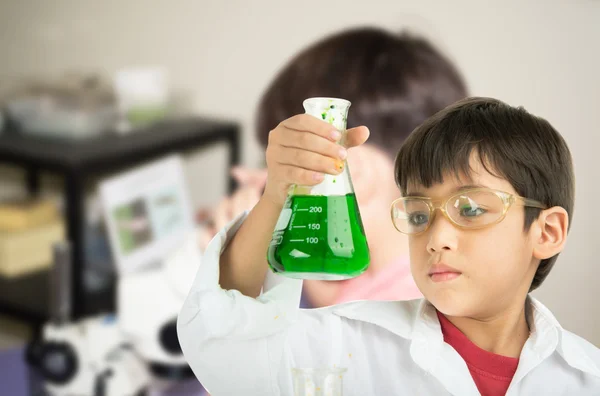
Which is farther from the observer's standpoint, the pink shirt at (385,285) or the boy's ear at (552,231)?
the pink shirt at (385,285)

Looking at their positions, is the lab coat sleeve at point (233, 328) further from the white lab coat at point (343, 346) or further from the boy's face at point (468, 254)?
the boy's face at point (468, 254)

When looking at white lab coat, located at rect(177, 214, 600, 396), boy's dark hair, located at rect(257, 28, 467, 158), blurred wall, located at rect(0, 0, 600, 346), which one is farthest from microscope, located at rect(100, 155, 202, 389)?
white lab coat, located at rect(177, 214, 600, 396)

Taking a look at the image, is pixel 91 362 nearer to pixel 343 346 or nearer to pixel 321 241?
pixel 343 346

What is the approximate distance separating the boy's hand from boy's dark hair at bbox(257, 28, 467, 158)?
0.85 ft

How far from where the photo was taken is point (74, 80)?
7.08 feet

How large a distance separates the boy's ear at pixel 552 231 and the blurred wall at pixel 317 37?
11 centimetres

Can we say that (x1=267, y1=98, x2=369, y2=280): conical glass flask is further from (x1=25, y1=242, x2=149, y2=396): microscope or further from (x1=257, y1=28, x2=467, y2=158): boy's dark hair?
(x1=25, y1=242, x2=149, y2=396): microscope

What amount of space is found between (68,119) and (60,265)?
0.40 metres

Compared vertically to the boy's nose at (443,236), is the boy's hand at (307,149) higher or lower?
higher

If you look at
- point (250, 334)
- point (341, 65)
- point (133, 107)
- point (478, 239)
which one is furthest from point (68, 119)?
point (478, 239)

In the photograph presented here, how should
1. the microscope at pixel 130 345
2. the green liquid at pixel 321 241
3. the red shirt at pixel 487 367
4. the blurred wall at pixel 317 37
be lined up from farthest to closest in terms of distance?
the microscope at pixel 130 345 → the blurred wall at pixel 317 37 → the red shirt at pixel 487 367 → the green liquid at pixel 321 241

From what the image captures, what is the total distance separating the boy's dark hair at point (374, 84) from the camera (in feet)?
2.54

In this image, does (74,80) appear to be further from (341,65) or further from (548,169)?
(548,169)

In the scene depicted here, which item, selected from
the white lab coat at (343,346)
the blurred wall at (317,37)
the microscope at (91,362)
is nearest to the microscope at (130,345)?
the microscope at (91,362)
